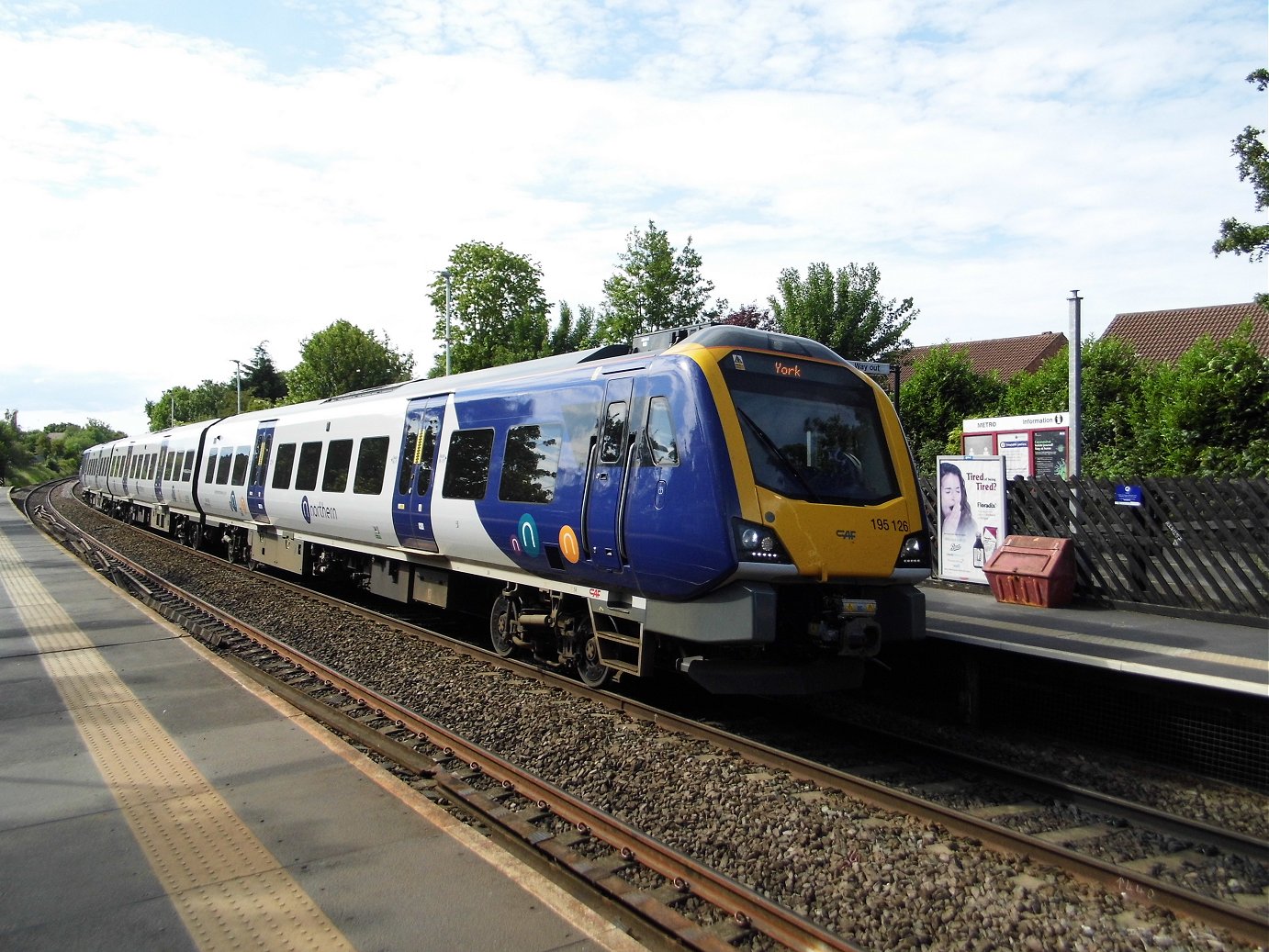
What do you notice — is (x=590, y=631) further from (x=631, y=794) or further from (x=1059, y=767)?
(x=1059, y=767)

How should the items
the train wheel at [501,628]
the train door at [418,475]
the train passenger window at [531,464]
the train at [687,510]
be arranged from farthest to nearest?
1. the train door at [418,475]
2. the train wheel at [501,628]
3. the train passenger window at [531,464]
4. the train at [687,510]

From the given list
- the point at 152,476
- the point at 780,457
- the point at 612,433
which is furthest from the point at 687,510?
the point at 152,476

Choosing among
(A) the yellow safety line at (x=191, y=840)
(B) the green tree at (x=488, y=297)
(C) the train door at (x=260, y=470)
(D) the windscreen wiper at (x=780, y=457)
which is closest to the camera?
(A) the yellow safety line at (x=191, y=840)

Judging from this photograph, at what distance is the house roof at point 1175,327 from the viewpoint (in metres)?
35.8

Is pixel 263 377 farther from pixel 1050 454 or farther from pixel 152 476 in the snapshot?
pixel 1050 454

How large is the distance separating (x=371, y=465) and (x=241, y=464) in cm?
691

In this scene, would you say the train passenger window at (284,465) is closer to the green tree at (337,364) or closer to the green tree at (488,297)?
the green tree at (488,297)

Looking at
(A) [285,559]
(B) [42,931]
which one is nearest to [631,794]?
(B) [42,931]

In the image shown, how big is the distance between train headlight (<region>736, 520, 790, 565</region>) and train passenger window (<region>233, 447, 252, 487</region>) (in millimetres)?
12798

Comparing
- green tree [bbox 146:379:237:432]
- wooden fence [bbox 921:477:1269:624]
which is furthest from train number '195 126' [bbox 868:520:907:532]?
green tree [bbox 146:379:237:432]

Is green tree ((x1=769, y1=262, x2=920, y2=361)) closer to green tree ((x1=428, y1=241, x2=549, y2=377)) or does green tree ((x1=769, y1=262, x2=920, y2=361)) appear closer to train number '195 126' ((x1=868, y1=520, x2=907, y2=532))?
green tree ((x1=428, y1=241, x2=549, y2=377))

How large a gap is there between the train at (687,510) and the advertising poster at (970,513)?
14.9ft

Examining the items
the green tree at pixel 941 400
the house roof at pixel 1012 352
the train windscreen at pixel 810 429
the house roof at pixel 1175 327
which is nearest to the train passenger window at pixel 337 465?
the train windscreen at pixel 810 429

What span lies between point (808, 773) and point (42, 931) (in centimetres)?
420
